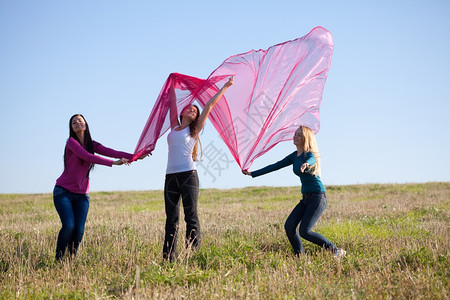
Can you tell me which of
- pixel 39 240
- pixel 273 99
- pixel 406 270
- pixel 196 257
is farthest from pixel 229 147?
pixel 39 240

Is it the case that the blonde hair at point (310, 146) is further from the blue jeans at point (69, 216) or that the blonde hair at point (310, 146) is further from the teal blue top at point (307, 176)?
the blue jeans at point (69, 216)

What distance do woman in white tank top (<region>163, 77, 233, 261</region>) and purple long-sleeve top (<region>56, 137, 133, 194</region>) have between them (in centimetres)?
109

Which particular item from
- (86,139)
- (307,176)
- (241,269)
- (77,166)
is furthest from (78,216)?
(307,176)

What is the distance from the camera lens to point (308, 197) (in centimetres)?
639

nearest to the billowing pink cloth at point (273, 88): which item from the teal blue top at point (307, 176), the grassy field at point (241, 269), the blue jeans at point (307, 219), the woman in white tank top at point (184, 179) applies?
the teal blue top at point (307, 176)

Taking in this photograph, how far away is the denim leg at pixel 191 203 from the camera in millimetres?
5965

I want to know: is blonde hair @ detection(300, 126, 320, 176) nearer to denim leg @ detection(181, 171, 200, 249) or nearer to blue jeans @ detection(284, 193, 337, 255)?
blue jeans @ detection(284, 193, 337, 255)

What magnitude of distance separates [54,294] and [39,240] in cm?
390

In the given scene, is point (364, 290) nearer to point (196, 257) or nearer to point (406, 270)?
point (406, 270)

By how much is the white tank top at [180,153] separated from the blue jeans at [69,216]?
150 cm

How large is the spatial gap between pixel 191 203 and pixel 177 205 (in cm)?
30

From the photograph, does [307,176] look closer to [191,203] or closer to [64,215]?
[191,203]

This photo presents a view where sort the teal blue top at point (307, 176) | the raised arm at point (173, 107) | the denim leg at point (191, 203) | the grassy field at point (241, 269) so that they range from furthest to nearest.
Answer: the raised arm at point (173, 107)
the teal blue top at point (307, 176)
the denim leg at point (191, 203)
the grassy field at point (241, 269)

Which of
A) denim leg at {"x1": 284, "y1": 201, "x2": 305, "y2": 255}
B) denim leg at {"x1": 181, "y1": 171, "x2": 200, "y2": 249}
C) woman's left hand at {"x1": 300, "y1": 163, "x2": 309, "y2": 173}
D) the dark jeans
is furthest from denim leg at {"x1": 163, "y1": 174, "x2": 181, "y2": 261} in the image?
woman's left hand at {"x1": 300, "y1": 163, "x2": 309, "y2": 173}
